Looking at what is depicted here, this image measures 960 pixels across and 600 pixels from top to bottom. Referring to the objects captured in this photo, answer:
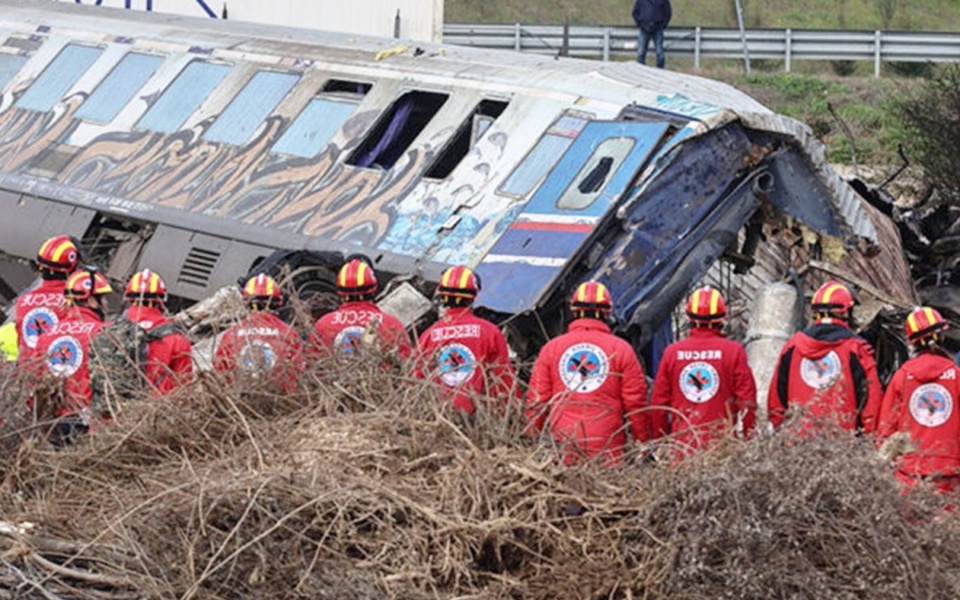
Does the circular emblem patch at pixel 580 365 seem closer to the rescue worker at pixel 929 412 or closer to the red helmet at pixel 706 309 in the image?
the red helmet at pixel 706 309

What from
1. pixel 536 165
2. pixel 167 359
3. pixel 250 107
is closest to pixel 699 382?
pixel 167 359

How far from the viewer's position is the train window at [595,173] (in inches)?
610

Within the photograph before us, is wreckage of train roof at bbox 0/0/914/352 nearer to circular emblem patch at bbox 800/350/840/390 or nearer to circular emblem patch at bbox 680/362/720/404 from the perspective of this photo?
circular emblem patch at bbox 680/362/720/404

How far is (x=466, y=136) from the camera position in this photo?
1692 centimetres

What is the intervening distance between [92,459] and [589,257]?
5351 mm

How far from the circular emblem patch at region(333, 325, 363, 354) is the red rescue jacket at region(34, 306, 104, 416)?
1.60 metres

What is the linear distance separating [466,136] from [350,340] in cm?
530

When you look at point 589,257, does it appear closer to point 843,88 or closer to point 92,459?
point 92,459

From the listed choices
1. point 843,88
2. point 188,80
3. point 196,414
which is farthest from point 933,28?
point 196,414

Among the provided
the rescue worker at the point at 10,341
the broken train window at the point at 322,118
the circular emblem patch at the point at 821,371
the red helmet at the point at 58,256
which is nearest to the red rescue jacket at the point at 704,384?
the circular emblem patch at the point at 821,371

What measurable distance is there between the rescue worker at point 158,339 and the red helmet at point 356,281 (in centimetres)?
116

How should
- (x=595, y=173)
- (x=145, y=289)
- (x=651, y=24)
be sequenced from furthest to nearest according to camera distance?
(x=651, y=24)
(x=595, y=173)
(x=145, y=289)

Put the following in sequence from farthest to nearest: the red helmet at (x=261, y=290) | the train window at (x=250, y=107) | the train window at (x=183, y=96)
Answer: the train window at (x=183, y=96) → the train window at (x=250, y=107) → the red helmet at (x=261, y=290)

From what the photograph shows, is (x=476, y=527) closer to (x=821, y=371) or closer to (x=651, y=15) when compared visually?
(x=821, y=371)
